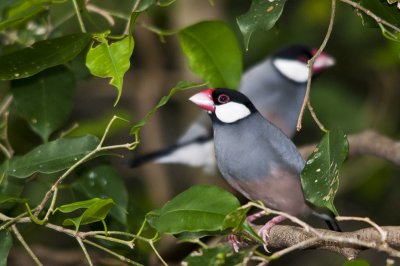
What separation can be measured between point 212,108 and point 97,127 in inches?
16.1

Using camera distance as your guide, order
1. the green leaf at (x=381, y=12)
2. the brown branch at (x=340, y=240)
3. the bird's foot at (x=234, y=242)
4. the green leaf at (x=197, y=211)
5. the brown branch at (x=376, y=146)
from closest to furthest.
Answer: the brown branch at (x=340, y=240) → the green leaf at (x=197, y=211) → the green leaf at (x=381, y=12) → the bird's foot at (x=234, y=242) → the brown branch at (x=376, y=146)

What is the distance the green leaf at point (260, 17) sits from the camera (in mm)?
1084

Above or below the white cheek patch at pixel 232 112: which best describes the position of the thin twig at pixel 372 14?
above

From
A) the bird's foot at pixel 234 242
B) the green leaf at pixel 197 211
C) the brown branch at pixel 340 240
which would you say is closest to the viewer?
the brown branch at pixel 340 240

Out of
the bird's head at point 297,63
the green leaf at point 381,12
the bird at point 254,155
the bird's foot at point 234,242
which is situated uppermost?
the green leaf at point 381,12

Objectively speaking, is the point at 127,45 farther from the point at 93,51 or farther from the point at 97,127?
the point at 97,127

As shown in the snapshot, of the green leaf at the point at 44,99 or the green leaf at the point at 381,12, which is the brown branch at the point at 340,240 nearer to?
the green leaf at the point at 381,12

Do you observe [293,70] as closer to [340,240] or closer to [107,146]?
[107,146]

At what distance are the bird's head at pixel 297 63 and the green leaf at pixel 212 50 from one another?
86 cm

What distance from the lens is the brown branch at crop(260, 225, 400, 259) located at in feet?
2.93

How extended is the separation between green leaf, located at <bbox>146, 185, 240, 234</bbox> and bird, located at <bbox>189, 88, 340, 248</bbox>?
1.42 feet

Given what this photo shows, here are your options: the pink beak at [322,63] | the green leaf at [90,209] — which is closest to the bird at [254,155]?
the green leaf at [90,209]

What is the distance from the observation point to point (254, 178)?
1475 mm

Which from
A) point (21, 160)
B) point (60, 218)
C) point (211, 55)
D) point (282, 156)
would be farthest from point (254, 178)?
point (21, 160)
